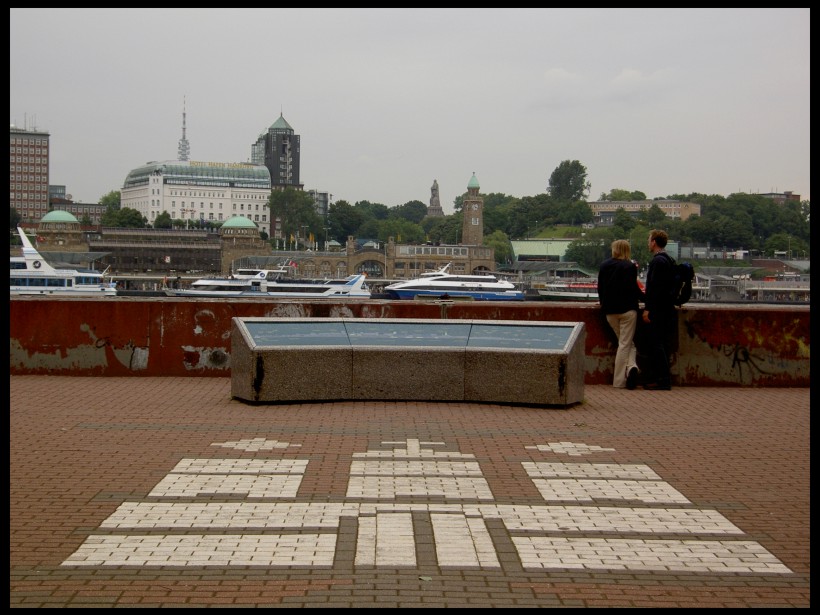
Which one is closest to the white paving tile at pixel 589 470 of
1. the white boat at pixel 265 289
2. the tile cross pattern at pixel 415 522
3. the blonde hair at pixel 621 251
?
the tile cross pattern at pixel 415 522

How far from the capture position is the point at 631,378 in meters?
12.1

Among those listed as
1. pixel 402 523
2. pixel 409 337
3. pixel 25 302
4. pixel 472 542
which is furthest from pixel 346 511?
pixel 25 302

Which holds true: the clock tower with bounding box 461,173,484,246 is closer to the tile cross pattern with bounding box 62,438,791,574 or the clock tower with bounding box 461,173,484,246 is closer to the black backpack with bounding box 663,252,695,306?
the black backpack with bounding box 663,252,695,306

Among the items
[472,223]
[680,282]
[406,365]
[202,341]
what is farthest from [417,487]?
[472,223]

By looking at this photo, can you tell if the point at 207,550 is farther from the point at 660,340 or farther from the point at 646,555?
the point at 660,340

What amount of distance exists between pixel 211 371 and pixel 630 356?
4.58 m

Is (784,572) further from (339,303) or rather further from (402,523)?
(339,303)

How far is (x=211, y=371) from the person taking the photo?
1284 centimetres

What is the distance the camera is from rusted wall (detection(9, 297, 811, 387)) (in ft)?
41.3

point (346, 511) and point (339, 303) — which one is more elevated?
point (339, 303)

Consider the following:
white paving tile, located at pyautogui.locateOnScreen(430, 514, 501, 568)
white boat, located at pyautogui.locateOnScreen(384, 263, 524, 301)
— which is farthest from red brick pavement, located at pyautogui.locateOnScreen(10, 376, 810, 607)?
white boat, located at pyautogui.locateOnScreen(384, 263, 524, 301)

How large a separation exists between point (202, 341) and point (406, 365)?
3.05 meters

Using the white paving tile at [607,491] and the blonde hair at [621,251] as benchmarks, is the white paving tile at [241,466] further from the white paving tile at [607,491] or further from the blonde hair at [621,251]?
the blonde hair at [621,251]

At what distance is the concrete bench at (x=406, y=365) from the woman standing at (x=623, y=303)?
1.12 m
